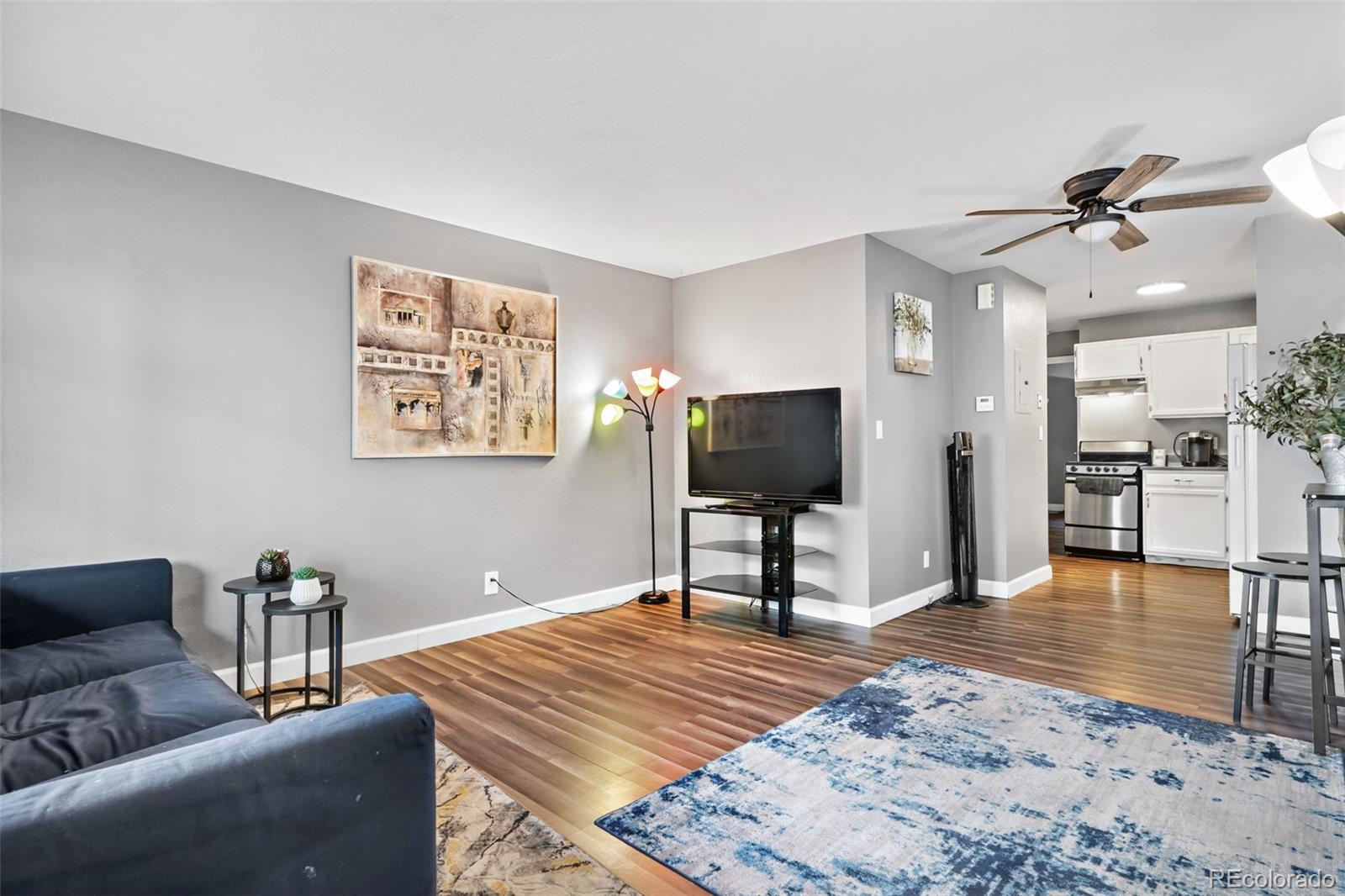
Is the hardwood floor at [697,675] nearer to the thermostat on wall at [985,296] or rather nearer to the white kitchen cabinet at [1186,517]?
the white kitchen cabinet at [1186,517]

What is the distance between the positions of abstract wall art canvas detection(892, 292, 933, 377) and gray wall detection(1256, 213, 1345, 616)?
1.86 metres

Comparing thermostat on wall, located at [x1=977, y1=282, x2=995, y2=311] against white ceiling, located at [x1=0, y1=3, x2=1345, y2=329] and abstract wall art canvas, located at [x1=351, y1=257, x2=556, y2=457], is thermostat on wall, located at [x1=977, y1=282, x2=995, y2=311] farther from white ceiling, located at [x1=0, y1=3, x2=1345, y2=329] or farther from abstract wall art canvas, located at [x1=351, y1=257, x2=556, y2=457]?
abstract wall art canvas, located at [x1=351, y1=257, x2=556, y2=457]

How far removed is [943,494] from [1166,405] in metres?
3.22

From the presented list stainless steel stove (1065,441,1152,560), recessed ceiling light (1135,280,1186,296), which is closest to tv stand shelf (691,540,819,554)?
recessed ceiling light (1135,280,1186,296)

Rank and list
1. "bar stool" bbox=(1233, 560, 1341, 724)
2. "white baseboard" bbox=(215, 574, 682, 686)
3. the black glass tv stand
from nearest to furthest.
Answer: "bar stool" bbox=(1233, 560, 1341, 724) < "white baseboard" bbox=(215, 574, 682, 686) < the black glass tv stand

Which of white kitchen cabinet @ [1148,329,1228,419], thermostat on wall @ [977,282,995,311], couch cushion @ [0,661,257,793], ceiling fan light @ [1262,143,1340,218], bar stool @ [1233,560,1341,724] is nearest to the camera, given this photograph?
couch cushion @ [0,661,257,793]

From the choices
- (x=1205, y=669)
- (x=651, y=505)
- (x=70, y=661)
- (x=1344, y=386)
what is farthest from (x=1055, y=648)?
(x=70, y=661)

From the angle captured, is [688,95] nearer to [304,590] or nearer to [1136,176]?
[1136,176]

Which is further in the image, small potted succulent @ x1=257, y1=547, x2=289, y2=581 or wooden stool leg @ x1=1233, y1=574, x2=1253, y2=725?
small potted succulent @ x1=257, y1=547, x2=289, y2=581

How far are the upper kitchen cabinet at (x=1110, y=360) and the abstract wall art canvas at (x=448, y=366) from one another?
223 inches

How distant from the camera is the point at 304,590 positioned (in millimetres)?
2832

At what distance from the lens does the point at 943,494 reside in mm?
5066

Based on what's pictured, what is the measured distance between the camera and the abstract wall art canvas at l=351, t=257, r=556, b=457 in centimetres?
360

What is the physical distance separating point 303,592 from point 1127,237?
437 cm
